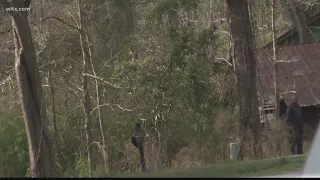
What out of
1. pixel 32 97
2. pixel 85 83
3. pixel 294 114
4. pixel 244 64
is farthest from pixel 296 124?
pixel 32 97

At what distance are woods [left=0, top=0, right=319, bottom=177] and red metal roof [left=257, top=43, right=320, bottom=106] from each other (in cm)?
779

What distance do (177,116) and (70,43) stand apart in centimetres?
396

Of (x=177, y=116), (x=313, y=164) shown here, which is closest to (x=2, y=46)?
(x=177, y=116)

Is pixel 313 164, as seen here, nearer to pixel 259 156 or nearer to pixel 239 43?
pixel 259 156

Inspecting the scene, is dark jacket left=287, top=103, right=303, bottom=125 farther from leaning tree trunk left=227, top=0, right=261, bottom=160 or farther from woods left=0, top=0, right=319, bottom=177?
leaning tree trunk left=227, top=0, right=261, bottom=160

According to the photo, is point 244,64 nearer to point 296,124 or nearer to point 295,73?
point 296,124

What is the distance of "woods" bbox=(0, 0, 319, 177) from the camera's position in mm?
17172

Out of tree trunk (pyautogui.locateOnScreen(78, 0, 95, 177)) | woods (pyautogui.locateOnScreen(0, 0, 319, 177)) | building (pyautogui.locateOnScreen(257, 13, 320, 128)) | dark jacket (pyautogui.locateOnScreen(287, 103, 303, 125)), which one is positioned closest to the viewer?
dark jacket (pyautogui.locateOnScreen(287, 103, 303, 125))

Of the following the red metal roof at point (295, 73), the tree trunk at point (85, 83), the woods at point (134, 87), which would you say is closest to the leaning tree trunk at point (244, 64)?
the woods at point (134, 87)

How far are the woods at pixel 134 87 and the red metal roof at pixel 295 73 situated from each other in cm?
779

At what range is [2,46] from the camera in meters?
18.7

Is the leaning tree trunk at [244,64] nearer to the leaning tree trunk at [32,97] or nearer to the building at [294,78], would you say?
the leaning tree trunk at [32,97]

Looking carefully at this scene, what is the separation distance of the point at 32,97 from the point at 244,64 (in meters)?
7.27

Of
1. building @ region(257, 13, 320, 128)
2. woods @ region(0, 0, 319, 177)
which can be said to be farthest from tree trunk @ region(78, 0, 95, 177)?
building @ region(257, 13, 320, 128)
